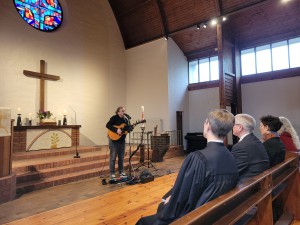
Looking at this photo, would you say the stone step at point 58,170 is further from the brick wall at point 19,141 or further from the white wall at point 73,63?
the white wall at point 73,63

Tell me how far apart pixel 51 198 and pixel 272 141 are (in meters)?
3.03

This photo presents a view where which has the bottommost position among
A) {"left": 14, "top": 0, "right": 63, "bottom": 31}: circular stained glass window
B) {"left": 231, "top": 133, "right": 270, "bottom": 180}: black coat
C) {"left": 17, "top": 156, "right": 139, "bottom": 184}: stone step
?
{"left": 17, "top": 156, "right": 139, "bottom": 184}: stone step

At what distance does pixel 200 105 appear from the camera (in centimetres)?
881

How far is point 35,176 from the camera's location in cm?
400

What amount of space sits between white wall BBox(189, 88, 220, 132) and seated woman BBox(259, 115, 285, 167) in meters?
6.19

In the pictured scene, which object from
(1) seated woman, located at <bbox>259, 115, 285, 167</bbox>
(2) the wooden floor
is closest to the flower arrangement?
(2) the wooden floor

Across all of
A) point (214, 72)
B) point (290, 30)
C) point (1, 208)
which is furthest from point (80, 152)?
point (290, 30)

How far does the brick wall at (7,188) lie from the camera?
3.02 meters

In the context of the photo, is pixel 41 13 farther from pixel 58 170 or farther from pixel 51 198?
pixel 51 198

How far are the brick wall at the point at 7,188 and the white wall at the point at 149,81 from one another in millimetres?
5559

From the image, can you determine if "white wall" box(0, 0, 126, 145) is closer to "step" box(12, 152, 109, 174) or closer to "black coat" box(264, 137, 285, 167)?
"step" box(12, 152, 109, 174)

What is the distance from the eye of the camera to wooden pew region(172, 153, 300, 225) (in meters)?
1.05

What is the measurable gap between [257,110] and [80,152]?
601 centimetres

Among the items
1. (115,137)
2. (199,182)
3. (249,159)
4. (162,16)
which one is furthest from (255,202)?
(162,16)
